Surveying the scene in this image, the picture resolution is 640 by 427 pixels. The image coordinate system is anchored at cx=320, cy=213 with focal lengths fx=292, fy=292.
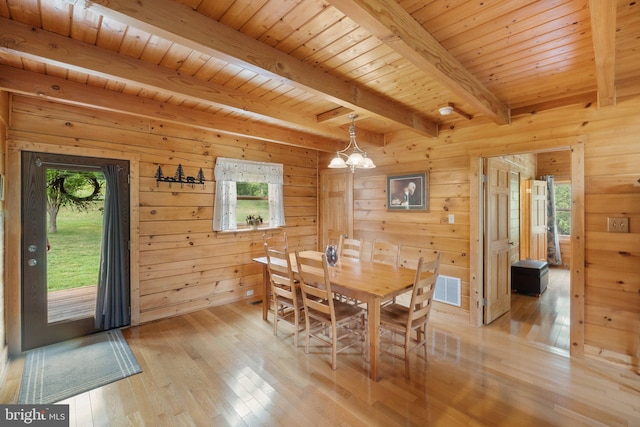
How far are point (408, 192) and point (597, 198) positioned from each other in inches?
73.5

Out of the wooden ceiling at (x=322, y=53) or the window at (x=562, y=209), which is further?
the window at (x=562, y=209)

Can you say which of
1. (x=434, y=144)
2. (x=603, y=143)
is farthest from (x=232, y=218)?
(x=603, y=143)

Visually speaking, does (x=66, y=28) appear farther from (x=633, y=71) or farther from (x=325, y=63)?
(x=633, y=71)

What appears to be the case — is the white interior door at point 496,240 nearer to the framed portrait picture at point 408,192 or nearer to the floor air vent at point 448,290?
the floor air vent at point 448,290

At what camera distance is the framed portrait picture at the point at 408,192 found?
381 centimetres

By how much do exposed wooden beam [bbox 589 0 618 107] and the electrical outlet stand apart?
1060 millimetres

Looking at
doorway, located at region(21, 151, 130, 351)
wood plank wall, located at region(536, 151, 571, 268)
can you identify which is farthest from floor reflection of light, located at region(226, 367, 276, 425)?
wood plank wall, located at region(536, 151, 571, 268)

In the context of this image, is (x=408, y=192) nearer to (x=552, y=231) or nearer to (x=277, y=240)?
(x=277, y=240)

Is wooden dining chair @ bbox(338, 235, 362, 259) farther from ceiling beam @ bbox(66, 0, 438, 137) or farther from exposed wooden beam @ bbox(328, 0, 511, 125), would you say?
exposed wooden beam @ bbox(328, 0, 511, 125)

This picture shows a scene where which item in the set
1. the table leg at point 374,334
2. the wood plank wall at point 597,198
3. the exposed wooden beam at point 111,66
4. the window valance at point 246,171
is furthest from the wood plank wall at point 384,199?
the table leg at point 374,334

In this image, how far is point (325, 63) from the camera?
2.16m

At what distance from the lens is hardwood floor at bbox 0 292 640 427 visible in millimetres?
1969

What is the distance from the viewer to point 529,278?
4.59 metres

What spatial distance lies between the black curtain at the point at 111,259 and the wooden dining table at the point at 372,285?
77.5 inches
